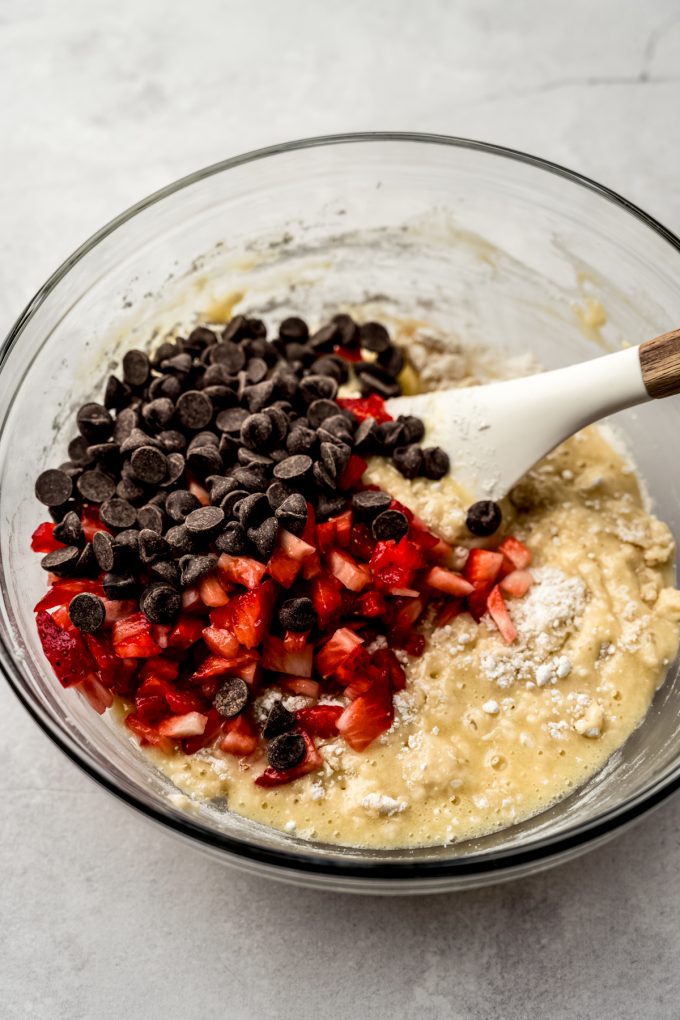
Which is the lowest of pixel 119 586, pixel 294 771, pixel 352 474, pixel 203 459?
pixel 294 771

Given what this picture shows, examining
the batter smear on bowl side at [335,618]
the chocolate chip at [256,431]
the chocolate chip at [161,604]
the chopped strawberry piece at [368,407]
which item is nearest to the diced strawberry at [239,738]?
the batter smear on bowl side at [335,618]

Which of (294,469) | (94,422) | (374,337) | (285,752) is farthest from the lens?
(374,337)

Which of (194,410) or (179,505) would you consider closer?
(179,505)

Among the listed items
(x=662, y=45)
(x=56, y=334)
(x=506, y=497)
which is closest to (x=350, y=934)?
(x=506, y=497)

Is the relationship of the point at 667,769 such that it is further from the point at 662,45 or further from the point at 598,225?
the point at 662,45

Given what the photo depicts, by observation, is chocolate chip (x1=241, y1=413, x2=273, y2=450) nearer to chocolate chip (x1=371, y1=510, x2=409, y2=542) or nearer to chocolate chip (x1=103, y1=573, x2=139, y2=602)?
chocolate chip (x1=371, y1=510, x2=409, y2=542)

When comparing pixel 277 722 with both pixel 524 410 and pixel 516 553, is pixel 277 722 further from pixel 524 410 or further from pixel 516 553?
pixel 524 410

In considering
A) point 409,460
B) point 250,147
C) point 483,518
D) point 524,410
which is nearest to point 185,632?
point 409,460
